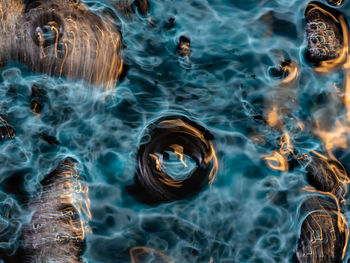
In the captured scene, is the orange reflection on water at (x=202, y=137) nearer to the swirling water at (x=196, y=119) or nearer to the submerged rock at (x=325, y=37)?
the swirling water at (x=196, y=119)

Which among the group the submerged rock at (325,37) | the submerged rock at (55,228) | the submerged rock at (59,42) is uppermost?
the submerged rock at (325,37)

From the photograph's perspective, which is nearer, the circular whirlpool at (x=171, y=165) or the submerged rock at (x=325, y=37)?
the circular whirlpool at (x=171, y=165)

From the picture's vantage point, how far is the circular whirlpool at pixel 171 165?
1.36 metres

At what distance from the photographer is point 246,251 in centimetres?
138

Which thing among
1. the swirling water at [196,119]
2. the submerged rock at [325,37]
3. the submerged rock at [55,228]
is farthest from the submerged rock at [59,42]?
the submerged rock at [325,37]

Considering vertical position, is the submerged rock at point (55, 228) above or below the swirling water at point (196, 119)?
below

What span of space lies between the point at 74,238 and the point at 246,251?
0.77m

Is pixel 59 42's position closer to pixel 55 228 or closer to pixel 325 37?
pixel 55 228

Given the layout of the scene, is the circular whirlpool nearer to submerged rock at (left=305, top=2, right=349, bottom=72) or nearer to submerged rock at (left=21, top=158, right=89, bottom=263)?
submerged rock at (left=21, top=158, right=89, bottom=263)

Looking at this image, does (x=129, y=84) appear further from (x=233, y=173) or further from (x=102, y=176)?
(x=233, y=173)

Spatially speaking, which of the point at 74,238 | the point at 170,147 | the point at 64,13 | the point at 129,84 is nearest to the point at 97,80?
the point at 129,84

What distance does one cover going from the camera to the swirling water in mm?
1364

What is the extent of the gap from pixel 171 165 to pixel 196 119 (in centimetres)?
25

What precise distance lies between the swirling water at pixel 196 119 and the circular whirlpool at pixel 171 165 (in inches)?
1.6
